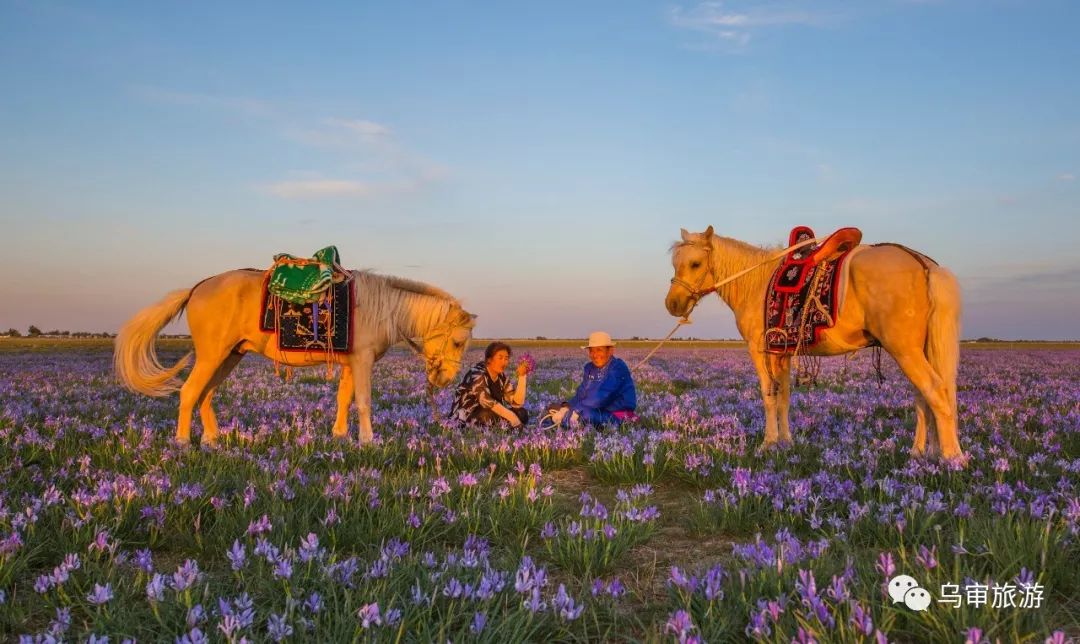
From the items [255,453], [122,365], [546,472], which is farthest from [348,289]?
[546,472]

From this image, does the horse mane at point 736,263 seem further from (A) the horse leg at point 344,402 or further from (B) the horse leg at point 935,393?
(A) the horse leg at point 344,402

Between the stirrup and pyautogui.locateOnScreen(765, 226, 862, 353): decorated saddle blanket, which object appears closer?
pyautogui.locateOnScreen(765, 226, 862, 353): decorated saddle blanket

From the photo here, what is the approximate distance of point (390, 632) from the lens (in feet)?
9.34

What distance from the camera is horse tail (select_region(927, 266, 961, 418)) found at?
250 inches

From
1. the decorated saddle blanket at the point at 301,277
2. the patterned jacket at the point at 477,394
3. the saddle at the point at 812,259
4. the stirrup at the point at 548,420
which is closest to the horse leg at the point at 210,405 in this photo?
the decorated saddle blanket at the point at 301,277

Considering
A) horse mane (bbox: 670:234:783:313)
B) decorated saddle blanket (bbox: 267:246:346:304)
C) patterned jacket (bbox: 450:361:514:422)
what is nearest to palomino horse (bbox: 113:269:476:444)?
decorated saddle blanket (bbox: 267:246:346:304)

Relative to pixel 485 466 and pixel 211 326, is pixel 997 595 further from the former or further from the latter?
pixel 211 326

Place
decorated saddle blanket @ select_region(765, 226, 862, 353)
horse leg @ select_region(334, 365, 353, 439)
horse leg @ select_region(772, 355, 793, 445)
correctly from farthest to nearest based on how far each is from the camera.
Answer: horse leg @ select_region(334, 365, 353, 439) < horse leg @ select_region(772, 355, 793, 445) < decorated saddle blanket @ select_region(765, 226, 862, 353)

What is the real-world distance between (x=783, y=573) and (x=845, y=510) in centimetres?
197

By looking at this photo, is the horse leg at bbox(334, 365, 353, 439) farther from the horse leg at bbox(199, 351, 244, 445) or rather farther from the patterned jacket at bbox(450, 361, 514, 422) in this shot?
the patterned jacket at bbox(450, 361, 514, 422)

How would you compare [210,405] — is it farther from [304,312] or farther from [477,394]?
[477,394]

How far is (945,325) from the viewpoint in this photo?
20.9 ft

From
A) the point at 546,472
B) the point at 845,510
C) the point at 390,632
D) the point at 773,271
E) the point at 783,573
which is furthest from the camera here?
the point at 773,271

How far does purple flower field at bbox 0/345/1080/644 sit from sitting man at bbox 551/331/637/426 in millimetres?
1454
